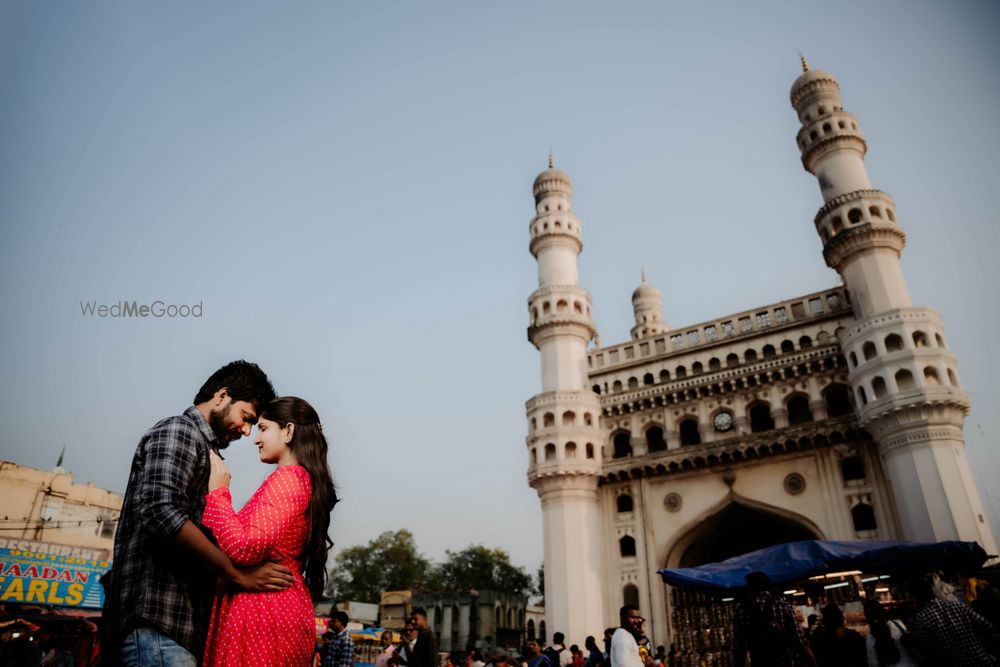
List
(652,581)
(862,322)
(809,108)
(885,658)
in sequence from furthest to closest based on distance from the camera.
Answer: (809,108) < (652,581) < (862,322) < (885,658)

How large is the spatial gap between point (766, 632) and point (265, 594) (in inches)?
241

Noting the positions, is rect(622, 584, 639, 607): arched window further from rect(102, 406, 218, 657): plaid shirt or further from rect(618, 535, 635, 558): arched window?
rect(102, 406, 218, 657): plaid shirt

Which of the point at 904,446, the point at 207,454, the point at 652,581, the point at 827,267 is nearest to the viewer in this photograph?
the point at 207,454

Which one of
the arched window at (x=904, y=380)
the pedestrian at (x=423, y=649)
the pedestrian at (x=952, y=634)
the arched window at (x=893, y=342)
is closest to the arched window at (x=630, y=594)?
the arched window at (x=904, y=380)

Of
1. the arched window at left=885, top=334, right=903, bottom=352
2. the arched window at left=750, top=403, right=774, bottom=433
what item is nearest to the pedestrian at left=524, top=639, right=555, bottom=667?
the arched window at left=885, top=334, right=903, bottom=352

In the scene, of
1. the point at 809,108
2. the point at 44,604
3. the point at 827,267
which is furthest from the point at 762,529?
the point at 44,604

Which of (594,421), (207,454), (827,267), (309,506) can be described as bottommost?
(309,506)

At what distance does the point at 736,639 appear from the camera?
7660 mm

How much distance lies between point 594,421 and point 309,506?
2515cm

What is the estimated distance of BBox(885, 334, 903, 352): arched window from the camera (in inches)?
879

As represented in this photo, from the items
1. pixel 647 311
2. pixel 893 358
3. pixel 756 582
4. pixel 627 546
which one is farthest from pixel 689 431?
pixel 756 582

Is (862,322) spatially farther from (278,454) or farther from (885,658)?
(278,454)

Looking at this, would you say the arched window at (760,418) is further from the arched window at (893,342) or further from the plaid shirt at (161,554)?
the plaid shirt at (161,554)

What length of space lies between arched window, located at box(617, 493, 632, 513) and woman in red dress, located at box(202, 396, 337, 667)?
82.7ft
